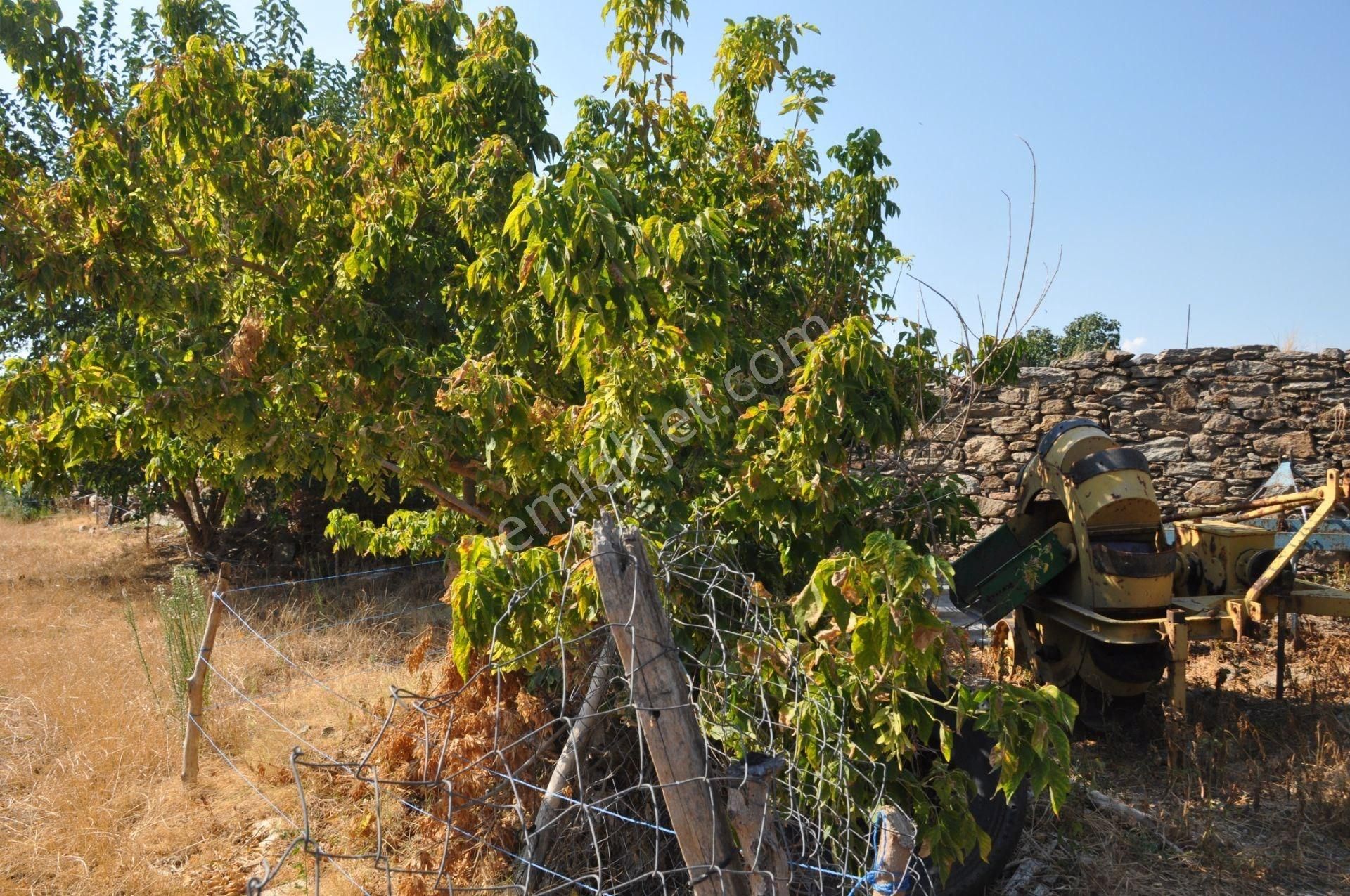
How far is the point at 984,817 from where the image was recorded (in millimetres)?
3764

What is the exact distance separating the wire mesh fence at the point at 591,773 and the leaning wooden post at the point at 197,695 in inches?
4.0

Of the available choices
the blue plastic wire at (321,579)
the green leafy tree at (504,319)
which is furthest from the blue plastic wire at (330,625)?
the green leafy tree at (504,319)

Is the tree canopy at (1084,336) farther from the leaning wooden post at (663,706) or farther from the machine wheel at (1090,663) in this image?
the leaning wooden post at (663,706)

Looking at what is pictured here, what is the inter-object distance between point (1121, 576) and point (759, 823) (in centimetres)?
374

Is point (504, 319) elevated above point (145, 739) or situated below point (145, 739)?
above

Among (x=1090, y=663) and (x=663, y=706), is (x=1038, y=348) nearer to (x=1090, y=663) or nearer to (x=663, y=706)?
(x=1090, y=663)

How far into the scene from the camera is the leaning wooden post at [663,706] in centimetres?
210

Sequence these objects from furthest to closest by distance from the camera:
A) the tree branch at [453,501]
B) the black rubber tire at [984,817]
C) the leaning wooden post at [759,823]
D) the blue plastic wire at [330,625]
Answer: the blue plastic wire at [330,625] → the tree branch at [453,501] → the black rubber tire at [984,817] → the leaning wooden post at [759,823]

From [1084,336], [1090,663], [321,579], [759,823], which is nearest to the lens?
[759,823]

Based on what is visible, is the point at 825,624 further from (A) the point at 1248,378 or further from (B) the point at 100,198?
(A) the point at 1248,378

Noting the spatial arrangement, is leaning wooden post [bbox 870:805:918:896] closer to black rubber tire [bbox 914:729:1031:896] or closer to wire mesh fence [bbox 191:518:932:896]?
wire mesh fence [bbox 191:518:932:896]

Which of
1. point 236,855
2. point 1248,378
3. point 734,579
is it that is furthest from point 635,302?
point 1248,378

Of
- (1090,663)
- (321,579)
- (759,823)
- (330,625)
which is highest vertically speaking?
(759,823)

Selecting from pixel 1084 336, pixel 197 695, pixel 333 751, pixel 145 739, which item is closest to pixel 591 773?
pixel 333 751
